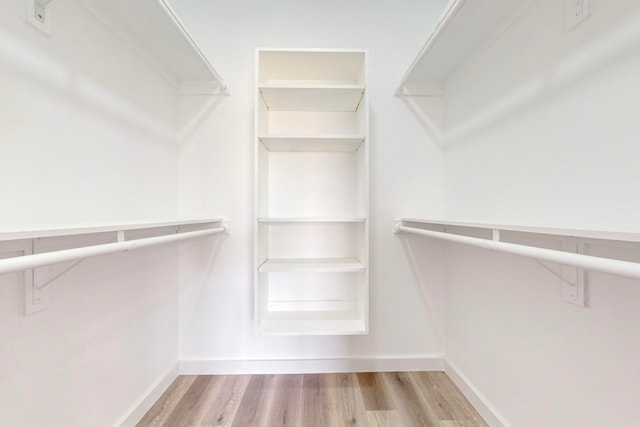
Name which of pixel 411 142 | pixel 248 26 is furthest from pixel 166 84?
pixel 411 142

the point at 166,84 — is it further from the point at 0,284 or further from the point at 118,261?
the point at 0,284

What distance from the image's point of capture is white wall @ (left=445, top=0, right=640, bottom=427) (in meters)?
0.70

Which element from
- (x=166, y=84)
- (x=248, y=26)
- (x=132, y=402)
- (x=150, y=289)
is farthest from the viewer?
(x=248, y=26)

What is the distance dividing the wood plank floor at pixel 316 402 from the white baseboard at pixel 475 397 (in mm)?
27

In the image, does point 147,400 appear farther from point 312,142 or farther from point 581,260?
point 581,260

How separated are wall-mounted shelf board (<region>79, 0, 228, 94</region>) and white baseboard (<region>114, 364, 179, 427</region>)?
155 cm

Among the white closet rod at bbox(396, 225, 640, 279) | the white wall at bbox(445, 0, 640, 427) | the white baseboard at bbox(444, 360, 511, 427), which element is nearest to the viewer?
the white closet rod at bbox(396, 225, 640, 279)

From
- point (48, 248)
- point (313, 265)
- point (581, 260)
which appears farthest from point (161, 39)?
point (581, 260)

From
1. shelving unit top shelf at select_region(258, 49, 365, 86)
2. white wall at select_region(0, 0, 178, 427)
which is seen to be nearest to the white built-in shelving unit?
shelving unit top shelf at select_region(258, 49, 365, 86)

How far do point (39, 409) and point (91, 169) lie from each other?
747 mm

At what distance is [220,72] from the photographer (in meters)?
1.66

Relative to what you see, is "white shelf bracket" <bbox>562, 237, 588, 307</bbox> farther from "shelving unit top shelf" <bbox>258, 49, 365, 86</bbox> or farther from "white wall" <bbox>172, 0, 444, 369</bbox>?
"shelving unit top shelf" <bbox>258, 49, 365, 86</bbox>

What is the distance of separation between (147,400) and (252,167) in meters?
1.26

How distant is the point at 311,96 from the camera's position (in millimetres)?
1491
